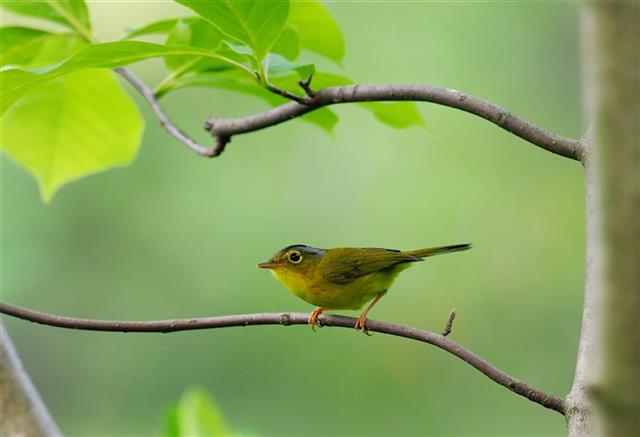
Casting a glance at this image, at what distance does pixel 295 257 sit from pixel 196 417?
991 mm

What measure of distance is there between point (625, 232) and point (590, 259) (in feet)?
2.06

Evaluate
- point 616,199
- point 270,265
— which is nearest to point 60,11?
point 270,265

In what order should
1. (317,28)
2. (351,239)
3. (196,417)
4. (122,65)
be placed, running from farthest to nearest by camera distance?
1. (351,239)
2. (317,28)
3. (196,417)
4. (122,65)

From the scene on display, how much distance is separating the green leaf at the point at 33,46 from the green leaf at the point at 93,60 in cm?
34

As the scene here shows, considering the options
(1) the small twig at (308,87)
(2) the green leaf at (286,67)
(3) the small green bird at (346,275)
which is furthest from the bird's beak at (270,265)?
(1) the small twig at (308,87)

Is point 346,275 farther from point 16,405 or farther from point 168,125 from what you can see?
point 16,405

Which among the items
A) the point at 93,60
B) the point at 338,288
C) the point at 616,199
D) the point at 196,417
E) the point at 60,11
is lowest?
the point at 196,417

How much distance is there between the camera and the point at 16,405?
135 cm

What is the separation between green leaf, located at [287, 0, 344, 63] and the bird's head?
2.67ft

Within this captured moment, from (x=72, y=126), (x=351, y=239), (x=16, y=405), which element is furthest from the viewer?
(x=351, y=239)

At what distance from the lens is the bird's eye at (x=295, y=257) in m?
2.56

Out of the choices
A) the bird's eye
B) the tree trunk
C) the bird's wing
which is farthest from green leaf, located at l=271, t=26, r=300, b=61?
the tree trunk

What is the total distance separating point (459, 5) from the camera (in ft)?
17.1

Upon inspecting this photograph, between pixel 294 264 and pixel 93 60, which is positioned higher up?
pixel 93 60
